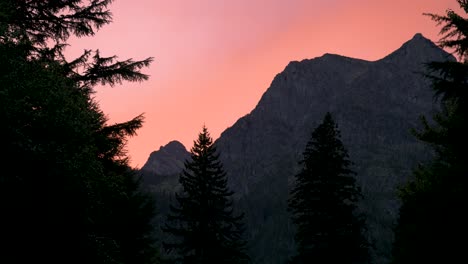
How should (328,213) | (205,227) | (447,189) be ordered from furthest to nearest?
(205,227)
(328,213)
(447,189)

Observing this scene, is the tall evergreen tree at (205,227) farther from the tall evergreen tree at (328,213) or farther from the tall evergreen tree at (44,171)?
the tall evergreen tree at (44,171)

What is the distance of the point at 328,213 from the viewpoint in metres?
22.0

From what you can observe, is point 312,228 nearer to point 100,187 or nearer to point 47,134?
point 100,187

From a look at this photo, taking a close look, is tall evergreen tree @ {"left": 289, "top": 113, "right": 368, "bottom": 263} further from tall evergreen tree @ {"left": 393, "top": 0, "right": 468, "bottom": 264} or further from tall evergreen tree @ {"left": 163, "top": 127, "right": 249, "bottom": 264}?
tall evergreen tree @ {"left": 393, "top": 0, "right": 468, "bottom": 264}

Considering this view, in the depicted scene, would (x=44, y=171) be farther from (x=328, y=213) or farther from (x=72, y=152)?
(x=328, y=213)

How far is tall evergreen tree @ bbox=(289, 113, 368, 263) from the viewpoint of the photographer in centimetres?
2161

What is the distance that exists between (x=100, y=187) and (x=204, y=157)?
56.4ft

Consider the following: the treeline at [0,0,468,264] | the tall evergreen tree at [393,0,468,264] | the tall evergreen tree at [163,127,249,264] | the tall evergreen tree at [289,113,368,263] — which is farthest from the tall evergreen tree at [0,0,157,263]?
the tall evergreen tree at [163,127,249,264]

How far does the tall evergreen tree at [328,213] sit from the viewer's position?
2161cm

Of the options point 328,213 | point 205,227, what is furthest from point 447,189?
point 205,227

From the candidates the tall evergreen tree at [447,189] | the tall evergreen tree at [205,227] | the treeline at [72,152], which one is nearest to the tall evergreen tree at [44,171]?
the treeline at [72,152]

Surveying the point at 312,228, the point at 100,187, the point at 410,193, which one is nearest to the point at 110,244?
the point at 100,187

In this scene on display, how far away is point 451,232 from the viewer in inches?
436

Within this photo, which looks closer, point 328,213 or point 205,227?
point 328,213
